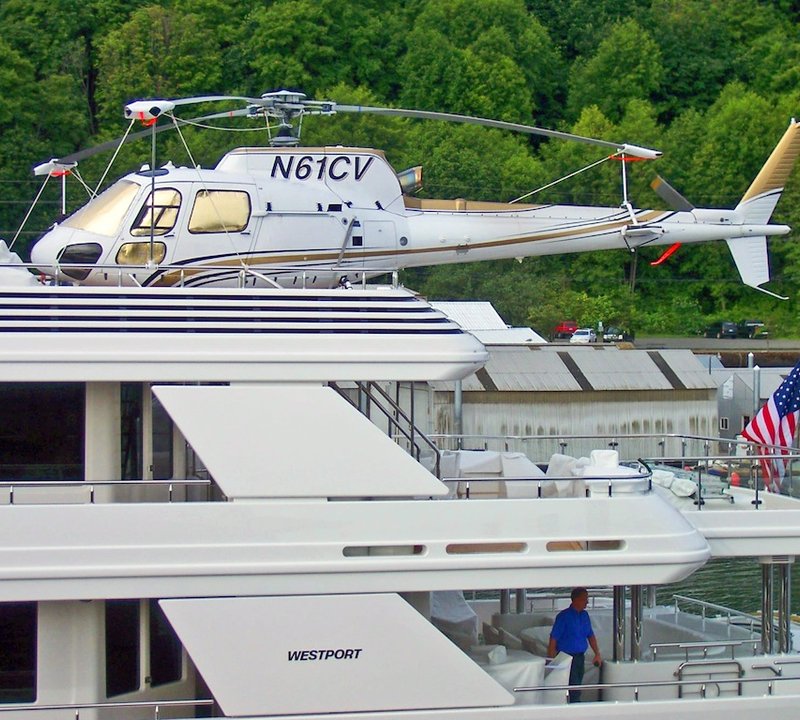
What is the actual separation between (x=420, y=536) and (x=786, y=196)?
5564cm

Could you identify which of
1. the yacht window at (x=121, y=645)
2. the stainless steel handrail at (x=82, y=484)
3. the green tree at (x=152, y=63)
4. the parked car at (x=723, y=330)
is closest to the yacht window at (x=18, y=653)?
the yacht window at (x=121, y=645)

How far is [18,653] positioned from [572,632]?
13.6 feet

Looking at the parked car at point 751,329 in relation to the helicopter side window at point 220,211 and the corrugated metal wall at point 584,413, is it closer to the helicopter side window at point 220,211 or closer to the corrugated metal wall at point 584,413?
the corrugated metal wall at point 584,413

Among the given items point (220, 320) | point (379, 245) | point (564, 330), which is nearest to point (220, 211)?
point (379, 245)

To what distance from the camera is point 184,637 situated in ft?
32.1

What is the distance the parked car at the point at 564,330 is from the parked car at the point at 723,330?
7609mm

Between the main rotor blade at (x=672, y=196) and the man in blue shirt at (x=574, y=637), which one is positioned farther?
the main rotor blade at (x=672, y=196)

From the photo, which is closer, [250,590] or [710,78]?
[250,590]

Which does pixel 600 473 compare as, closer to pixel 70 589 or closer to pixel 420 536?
pixel 420 536

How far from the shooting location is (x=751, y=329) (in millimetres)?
60594

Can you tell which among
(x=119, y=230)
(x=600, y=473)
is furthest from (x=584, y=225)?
(x=600, y=473)

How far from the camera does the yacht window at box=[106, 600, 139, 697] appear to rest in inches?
401

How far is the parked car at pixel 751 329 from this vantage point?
5991 centimetres

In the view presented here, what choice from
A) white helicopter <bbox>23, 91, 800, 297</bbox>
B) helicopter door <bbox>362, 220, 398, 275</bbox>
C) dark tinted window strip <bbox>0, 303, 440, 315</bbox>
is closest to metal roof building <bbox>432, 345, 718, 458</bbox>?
white helicopter <bbox>23, 91, 800, 297</bbox>
